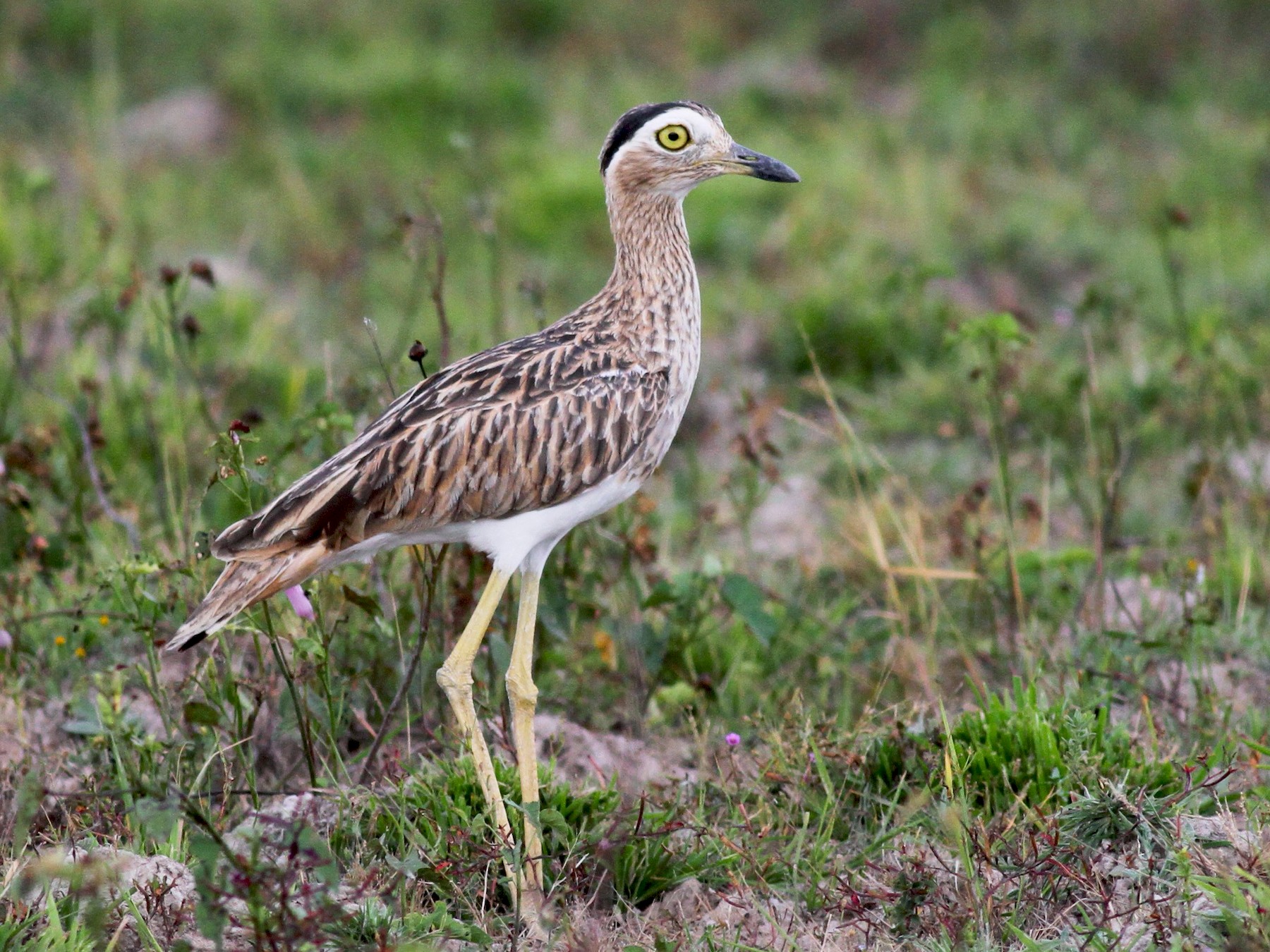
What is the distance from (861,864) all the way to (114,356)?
3.04 metres

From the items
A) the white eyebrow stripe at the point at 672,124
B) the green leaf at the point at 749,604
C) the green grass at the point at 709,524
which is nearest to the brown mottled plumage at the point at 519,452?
the white eyebrow stripe at the point at 672,124

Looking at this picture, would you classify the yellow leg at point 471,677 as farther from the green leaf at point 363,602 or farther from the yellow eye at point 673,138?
the yellow eye at point 673,138

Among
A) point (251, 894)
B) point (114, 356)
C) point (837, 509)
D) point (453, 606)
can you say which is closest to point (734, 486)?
point (837, 509)

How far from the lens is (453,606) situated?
4.27 meters

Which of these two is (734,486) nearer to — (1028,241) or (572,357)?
(572,357)

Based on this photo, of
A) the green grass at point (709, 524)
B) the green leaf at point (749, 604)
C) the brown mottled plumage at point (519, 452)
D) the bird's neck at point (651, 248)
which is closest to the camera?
the green grass at point (709, 524)

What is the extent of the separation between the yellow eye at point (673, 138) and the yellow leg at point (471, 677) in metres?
1.19

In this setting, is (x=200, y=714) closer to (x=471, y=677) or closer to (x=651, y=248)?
(x=471, y=677)

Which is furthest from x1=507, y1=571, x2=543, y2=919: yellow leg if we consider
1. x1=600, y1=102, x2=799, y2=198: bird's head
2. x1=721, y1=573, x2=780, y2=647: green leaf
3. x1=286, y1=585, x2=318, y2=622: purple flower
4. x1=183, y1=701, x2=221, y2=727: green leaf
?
x1=600, y1=102, x2=799, y2=198: bird's head

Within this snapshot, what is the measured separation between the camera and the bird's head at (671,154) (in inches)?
155

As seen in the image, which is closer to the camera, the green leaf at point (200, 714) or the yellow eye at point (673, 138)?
the green leaf at point (200, 714)

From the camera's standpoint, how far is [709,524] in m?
5.45

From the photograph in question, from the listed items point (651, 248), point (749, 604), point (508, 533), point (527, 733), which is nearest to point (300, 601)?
point (508, 533)

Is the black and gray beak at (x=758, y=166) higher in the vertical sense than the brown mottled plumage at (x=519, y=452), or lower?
higher
